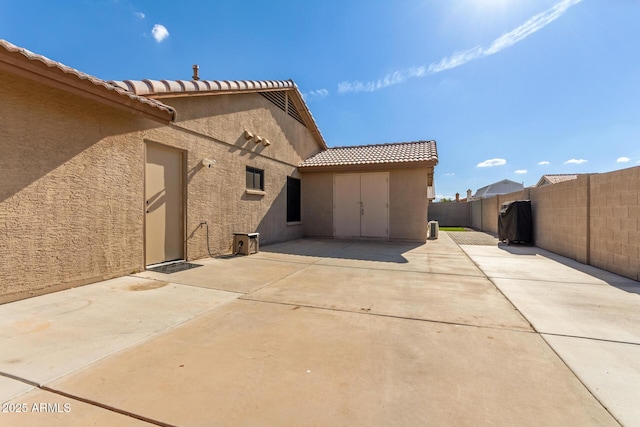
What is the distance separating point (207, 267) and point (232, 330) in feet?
12.0

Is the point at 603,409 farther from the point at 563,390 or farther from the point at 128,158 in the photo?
the point at 128,158

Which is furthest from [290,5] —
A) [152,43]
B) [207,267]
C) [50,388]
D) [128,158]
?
[50,388]

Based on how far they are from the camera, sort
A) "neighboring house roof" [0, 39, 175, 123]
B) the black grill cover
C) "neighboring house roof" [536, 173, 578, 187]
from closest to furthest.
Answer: "neighboring house roof" [0, 39, 175, 123] → the black grill cover → "neighboring house roof" [536, 173, 578, 187]

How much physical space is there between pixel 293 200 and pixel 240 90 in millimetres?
5180

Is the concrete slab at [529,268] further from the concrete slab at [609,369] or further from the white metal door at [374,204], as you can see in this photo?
the white metal door at [374,204]

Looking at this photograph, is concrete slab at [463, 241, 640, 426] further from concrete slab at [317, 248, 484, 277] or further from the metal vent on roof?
the metal vent on roof

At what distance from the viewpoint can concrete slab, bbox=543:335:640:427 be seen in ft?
6.34

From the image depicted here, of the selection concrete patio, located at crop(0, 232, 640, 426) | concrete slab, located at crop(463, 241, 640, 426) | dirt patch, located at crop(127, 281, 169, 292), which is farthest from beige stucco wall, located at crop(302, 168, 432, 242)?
dirt patch, located at crop(127, 281, 169, 292)

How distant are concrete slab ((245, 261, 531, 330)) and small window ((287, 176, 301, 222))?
610cm

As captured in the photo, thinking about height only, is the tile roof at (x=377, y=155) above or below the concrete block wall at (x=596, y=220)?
above

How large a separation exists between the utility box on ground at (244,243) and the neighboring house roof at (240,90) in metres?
3.94

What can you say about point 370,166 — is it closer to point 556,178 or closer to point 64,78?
point 64,78

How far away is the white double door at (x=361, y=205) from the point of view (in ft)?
38.8

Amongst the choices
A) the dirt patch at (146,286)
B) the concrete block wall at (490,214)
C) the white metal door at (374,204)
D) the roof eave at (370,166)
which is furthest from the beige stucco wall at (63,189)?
the concrete block wall at (490,214)
